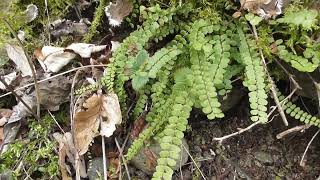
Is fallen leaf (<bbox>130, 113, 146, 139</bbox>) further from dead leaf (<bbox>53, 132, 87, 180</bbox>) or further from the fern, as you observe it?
the fern

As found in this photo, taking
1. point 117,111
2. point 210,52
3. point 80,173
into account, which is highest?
point 210,52

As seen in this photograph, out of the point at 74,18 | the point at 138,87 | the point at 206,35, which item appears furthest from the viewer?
the point at 74,18

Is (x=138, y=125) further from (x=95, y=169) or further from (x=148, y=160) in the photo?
(x=95, y=169)

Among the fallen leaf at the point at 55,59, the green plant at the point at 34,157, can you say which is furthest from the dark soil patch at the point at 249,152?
the fallen leaf at the point at 55,59

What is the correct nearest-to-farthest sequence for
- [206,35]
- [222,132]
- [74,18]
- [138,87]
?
[138,87]
[206,35]
[222,132]
[74,18]

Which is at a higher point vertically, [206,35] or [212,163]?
[206,35]

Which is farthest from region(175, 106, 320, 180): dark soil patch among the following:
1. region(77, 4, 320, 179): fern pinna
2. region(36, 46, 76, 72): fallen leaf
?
region(36, 46, 76, 72): fallen leaf

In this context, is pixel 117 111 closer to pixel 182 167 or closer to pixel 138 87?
pixel 138 87

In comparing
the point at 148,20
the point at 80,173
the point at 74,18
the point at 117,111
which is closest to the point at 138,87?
the point at 117,111
